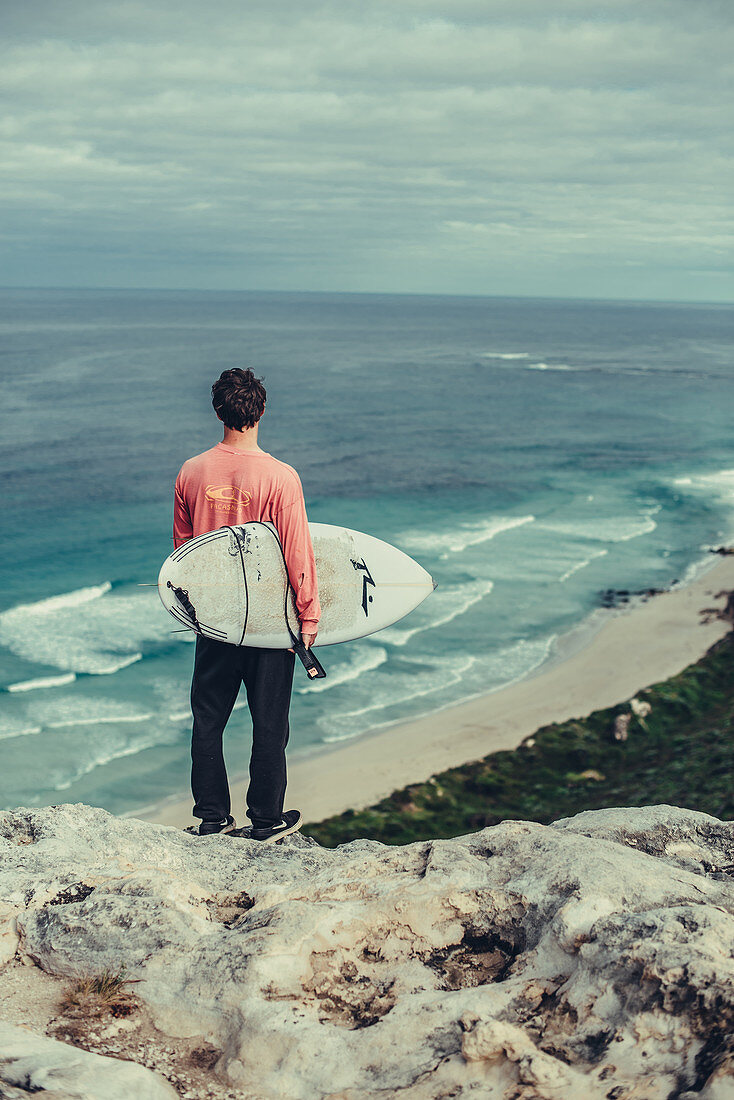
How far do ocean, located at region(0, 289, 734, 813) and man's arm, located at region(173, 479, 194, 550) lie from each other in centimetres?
537

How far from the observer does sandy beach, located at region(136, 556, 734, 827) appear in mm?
19188

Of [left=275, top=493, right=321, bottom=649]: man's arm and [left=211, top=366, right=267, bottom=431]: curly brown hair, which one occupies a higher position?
[left=211, top=366, right=267, bottom=431]: curly brown hair

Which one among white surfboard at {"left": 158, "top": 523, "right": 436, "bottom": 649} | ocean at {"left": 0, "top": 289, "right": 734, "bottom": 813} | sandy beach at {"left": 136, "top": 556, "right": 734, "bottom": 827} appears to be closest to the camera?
white surfboard at {"left": 158, "top": 523, "right": 436, "bottom": 649}

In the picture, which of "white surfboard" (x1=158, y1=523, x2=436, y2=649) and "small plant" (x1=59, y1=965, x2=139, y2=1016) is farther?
"white surfboard" (x1=158, y1=523, x2=436, y2=649)

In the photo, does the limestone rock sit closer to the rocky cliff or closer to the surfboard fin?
the rocky cliff

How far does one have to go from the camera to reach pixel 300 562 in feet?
17.4

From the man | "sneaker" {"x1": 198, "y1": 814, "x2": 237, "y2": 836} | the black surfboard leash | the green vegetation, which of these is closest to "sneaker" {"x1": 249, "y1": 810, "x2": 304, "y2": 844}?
the man

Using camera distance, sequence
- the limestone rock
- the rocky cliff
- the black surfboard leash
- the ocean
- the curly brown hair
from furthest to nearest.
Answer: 1. the ocean
2. the black surfboard leash
3. the curly brown hair
4. the rocky cliff
5. the limestone rock

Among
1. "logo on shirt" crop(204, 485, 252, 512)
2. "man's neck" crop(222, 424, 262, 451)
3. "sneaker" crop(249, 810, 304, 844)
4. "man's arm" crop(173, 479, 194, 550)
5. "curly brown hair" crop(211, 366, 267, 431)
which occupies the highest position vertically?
"curly brown hair" crop(211, 366, 267, 431)

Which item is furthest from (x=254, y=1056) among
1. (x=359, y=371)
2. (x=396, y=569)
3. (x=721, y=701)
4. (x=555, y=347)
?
(x=555, y=347)

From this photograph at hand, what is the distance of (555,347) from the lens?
6058 inches

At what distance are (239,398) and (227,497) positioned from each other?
2.08ft

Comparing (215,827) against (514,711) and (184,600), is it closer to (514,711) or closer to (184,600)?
(184,600)

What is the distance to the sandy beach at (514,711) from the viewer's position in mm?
19188
